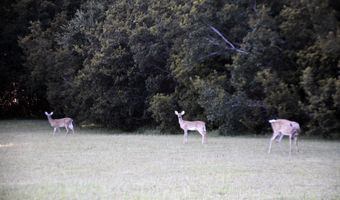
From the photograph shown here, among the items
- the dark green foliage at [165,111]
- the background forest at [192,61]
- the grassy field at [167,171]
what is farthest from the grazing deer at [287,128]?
the dark green foliage at [165,111]

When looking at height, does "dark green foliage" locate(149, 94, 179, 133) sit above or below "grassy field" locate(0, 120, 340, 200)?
above

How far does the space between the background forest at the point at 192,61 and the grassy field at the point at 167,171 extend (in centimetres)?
322

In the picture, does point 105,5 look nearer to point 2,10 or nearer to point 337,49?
point 2,10

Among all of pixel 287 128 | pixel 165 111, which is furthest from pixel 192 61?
pixel 287 128

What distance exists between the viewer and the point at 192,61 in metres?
26.1

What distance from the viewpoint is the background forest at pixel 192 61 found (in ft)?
75.8

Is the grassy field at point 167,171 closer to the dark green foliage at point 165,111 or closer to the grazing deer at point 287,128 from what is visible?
the grazing deer at point 287,128

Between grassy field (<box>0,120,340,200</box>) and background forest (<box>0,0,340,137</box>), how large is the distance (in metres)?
3.22

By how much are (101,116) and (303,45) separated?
38.5 feet

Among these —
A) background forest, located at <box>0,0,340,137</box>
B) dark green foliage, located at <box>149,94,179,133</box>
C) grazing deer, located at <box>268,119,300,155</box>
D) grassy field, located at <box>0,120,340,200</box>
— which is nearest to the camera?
grassy field, located at <box>0,120,340,200</box>

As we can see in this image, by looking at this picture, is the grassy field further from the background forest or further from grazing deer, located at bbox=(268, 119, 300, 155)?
the background forest

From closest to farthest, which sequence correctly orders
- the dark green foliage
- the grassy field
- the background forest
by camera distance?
the grassy field → the background forest → the dark green foliage

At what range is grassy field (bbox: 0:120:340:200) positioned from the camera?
37.9ft

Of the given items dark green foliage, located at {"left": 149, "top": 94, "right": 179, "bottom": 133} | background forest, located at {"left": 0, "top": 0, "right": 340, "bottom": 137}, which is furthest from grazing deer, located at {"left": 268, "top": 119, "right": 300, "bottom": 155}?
dark green foliage, located at {"left": 149, "top": 94, "right": 179, "bottom": 133}
